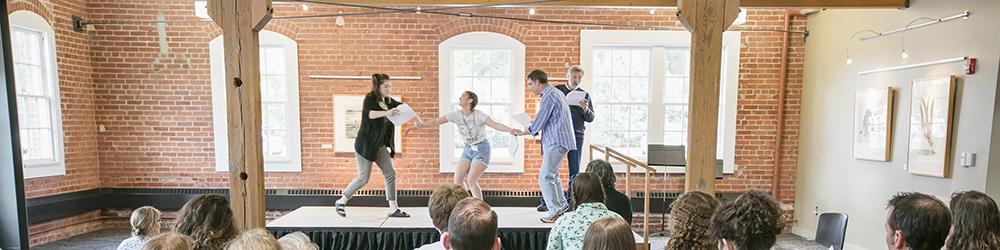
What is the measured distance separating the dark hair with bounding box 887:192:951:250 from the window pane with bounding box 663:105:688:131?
4281 millimetres

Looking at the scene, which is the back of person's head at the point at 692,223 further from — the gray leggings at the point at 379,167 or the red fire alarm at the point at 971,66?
the red fire alarm at the point at 971,66

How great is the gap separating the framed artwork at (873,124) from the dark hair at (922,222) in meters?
3.53

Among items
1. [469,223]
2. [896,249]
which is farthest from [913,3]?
[469,223]

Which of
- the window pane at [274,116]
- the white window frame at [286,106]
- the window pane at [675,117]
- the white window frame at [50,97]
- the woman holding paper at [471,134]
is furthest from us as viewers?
the window pane at [675,117]

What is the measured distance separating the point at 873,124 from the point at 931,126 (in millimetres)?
702

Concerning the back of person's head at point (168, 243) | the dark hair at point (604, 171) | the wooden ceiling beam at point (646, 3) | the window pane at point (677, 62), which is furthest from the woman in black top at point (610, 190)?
the window pane at point (677, 62)

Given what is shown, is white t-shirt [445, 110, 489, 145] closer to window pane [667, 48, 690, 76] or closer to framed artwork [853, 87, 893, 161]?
window pane [667, 48, 690, 76]

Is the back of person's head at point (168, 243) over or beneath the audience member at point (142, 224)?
over

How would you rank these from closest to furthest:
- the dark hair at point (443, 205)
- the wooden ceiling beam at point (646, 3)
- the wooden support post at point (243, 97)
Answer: the dark hair at point (443, 205)
the wooden support post at point (243, 97)
the wooden ceiling beam at point (646, 3)

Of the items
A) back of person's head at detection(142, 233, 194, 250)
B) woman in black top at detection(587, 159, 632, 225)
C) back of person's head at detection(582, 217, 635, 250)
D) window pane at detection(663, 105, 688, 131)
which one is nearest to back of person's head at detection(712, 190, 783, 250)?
back of person's head at detection(582, 217, 635, 250)

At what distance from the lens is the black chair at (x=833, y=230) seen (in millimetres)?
3563

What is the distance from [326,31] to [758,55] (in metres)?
5.87

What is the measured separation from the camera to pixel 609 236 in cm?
164

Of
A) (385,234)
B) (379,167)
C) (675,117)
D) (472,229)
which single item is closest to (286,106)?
(379,167)
